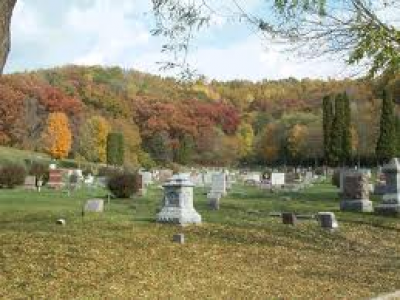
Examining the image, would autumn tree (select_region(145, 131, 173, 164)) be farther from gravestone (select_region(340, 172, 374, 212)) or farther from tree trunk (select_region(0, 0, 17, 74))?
tree trunk (select_region(0, 0, 17, 74))

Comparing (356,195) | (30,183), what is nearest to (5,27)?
(356,195)

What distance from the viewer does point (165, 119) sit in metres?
108

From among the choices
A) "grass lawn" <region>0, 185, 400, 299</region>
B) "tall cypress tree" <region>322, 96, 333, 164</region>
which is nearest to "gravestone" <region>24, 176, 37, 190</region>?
"grass lawn" <region>0, 185, 400, 299</region>

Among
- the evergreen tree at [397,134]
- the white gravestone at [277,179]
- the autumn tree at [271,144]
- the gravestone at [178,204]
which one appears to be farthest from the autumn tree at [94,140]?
the gravestone at [178,204]

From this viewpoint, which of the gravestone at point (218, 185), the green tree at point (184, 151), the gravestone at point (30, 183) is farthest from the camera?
the green tree at point (184, 151)

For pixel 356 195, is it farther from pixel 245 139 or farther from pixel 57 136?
pixel 245 139

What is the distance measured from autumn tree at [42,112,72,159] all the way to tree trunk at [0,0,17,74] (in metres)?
79.4

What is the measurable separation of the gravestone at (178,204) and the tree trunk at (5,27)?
9.09m

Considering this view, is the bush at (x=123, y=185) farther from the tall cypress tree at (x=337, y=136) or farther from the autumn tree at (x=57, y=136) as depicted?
the autumn tree at (x=57, y=136)

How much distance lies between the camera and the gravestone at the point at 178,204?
15867 millimetres

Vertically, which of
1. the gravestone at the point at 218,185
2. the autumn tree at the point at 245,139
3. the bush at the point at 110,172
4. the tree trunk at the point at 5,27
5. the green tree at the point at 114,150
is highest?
the autumn tree at the point at 245,139

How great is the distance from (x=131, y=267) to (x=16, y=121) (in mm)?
79988

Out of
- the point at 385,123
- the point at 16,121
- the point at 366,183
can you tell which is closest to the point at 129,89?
the point at 16,121

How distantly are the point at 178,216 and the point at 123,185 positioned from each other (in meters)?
9.70
